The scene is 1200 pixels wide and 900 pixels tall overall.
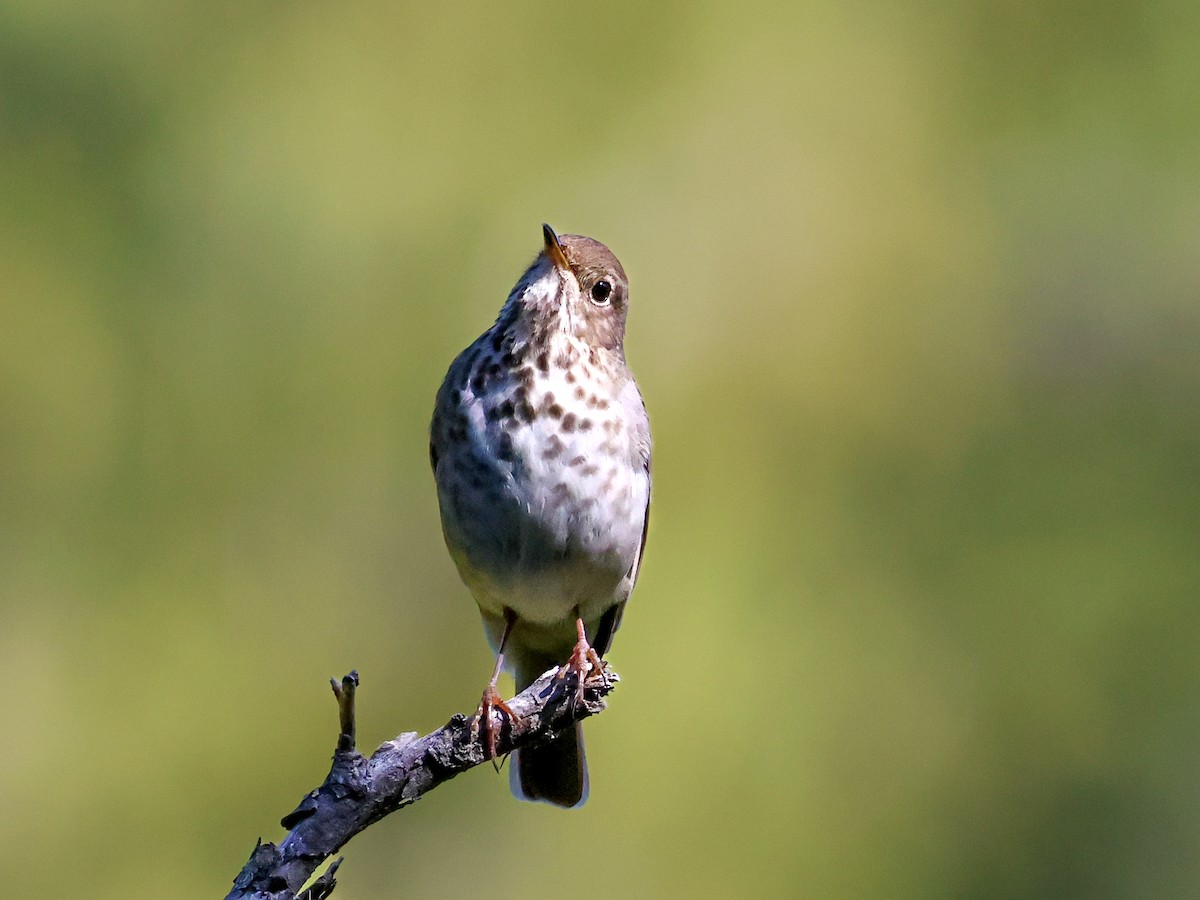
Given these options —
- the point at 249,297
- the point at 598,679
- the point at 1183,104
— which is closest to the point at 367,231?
the point at 249,297

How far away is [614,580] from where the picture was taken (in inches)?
179

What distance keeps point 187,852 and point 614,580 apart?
3.68m

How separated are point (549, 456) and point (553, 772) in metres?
1.37

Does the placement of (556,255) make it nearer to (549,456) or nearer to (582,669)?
(549,456)

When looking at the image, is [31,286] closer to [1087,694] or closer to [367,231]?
[367,231]

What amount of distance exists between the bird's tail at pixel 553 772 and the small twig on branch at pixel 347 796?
1388 millimetres

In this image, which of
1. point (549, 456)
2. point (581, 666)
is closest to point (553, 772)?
point (581, 666)

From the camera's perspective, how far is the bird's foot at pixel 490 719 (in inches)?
145

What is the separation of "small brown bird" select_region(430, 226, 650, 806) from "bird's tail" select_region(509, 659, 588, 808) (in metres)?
0.45

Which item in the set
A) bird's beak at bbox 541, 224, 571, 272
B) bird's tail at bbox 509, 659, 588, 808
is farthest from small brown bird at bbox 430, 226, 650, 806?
bird's tail at bbox 509, 659, 588, 808

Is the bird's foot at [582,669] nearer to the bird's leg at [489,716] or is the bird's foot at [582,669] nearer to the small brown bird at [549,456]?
the small brown bird at [549,456]

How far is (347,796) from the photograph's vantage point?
10.8ft

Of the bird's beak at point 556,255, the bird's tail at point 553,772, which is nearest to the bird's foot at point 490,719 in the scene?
the bird's tail at point 553,772

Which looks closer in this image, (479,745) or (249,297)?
(479,745)
